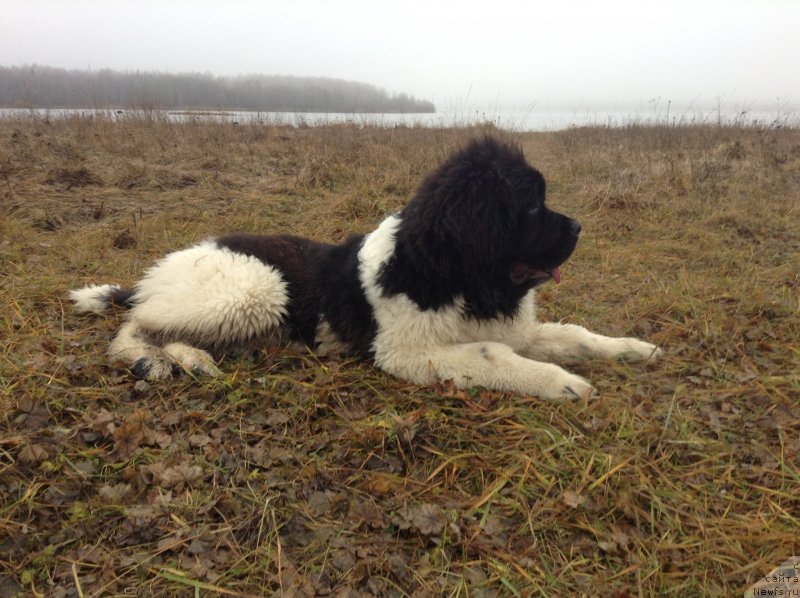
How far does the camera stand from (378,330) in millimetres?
3225

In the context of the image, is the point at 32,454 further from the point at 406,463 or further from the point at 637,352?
the point at 637,352

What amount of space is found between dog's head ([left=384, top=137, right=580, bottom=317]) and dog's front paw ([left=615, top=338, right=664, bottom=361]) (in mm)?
742

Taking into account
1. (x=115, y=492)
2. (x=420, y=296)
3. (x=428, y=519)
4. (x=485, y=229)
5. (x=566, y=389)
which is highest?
(x=485, y=229)

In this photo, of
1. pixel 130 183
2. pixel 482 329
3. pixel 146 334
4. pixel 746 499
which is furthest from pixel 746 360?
pixel 130 183

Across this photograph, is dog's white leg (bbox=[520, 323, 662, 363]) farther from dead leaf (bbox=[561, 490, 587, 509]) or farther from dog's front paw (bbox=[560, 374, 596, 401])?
dead leaf (bbox=[561, 490, 587, 509])

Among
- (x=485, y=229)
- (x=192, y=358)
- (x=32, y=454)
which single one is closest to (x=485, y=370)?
(x=485, y=229)

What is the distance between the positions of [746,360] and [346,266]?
8.96 feet

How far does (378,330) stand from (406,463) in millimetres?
1024

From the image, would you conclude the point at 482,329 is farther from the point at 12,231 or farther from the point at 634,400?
the point at 12,231

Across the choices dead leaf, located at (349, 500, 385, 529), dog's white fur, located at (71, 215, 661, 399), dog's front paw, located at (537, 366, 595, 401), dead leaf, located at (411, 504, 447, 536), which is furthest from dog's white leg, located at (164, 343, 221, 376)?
dog's front paw, located at (537, 366, 595, 401)

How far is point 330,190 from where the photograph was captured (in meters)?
8.88

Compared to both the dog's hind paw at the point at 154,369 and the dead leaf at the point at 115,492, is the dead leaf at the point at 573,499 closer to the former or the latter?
the dead leaf at the point at 115,492

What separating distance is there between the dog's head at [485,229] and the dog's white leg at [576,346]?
16.2 inches

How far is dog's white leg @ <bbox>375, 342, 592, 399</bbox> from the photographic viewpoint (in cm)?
286
